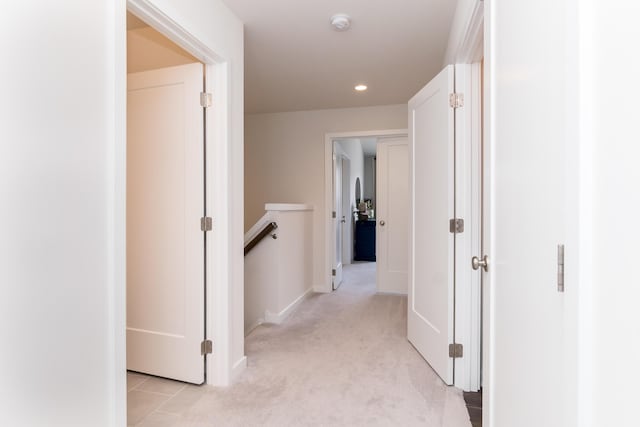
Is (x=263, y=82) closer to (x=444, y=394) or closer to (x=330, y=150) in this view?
(x=330, y=150)

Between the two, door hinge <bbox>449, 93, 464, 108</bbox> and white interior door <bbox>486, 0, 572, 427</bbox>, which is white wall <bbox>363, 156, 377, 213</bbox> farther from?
white interior door <bbox>486, 0, 572, 427</bbox>

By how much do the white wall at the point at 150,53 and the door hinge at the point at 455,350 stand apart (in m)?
2.59

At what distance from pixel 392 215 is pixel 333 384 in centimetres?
278

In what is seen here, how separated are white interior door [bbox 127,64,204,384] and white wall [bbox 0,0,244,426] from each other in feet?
2.53

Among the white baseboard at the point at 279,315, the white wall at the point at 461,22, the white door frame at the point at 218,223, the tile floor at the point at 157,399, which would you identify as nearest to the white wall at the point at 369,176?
the white baseboard at the point at 279,315

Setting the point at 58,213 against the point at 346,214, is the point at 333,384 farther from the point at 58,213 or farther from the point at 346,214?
the point at 346,214

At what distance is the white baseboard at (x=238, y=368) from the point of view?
2201 millimetres

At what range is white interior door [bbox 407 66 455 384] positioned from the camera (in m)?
2.18

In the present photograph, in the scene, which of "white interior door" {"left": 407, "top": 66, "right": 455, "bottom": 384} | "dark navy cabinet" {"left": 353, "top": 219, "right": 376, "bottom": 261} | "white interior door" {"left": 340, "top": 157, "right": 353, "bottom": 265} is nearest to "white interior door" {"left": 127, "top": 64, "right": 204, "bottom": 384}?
"white interior door" {"left": 407, "top": 66, "right": 455, "bottom": 384}

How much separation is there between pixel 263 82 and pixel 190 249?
7.17 feet

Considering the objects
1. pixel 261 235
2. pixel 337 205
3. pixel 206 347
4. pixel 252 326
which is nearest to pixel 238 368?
pixel 206 347

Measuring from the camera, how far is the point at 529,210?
0.86m

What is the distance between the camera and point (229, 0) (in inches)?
83.9

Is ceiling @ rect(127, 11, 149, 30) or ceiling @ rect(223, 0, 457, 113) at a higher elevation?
ceiling @ rect(223, 0, 457, 113)
